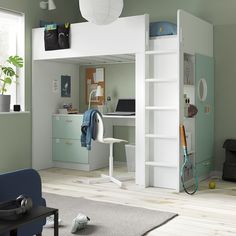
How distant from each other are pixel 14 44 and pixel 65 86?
1125 millimetres

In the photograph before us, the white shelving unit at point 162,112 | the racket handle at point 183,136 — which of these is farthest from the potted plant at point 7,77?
the racket handle at point 183,136

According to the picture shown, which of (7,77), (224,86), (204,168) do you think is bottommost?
(204,168)

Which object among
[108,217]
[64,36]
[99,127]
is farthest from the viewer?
[64,36]

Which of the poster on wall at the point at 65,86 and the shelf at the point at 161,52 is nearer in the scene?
the shelf at the point at 161,52

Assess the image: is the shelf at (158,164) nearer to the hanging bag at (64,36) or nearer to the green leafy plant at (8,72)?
the hanging bag at (64,36)

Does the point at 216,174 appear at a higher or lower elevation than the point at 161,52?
lower

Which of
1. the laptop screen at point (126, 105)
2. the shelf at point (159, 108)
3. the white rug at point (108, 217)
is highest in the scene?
the laptop screen at point (126, 105)

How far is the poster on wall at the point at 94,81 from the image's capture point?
22.3 feet

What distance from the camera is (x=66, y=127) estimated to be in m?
6.31

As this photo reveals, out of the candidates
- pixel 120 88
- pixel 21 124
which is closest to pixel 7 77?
pixel 21 124

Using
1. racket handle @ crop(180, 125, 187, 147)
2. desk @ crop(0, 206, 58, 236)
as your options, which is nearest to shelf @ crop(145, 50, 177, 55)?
racket handle @ crop(180, 125, 187, 147)

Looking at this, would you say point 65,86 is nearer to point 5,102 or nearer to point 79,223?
point 5,102

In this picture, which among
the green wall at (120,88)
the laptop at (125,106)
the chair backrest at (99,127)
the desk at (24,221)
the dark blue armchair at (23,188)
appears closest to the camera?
the desk at (24,221)

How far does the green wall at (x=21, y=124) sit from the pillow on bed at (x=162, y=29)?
203cm
